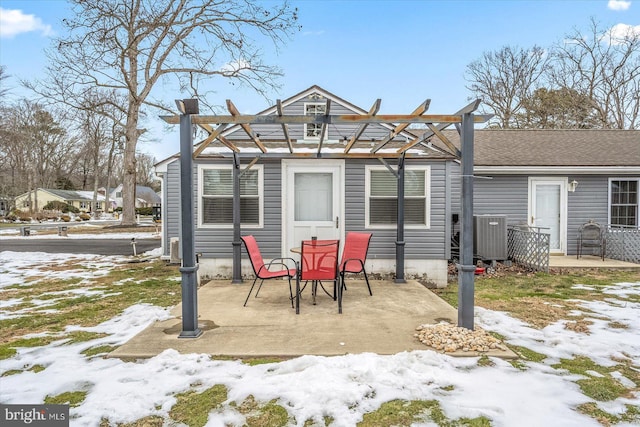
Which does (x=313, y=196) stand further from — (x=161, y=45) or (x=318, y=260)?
(x=161, y=45)

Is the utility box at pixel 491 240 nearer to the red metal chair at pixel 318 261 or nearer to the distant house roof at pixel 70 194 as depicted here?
the red metal chair at pixel 318 261

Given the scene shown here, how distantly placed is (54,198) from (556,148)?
48.6 m

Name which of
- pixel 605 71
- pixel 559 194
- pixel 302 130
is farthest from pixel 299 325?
pixel 605 71

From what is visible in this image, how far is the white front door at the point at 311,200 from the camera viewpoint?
6738 millimetres

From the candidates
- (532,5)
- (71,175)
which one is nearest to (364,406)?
(532,5)

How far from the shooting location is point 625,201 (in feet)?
31.1

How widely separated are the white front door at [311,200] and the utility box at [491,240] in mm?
3499

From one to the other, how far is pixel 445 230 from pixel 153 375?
541 cm

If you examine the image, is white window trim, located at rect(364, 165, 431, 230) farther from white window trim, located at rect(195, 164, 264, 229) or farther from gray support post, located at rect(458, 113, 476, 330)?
gray support post, located at rect(458, 113, 476, 330)

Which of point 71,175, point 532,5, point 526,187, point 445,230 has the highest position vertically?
point 532,5

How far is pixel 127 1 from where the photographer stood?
15.6 meters

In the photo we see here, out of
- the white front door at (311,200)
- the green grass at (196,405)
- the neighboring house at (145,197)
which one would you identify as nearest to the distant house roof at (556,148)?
the white front door at (311,200)

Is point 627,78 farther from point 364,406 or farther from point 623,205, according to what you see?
point 364,406

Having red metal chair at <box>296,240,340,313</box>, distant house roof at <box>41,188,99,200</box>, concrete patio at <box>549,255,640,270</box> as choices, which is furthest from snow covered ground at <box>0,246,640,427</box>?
distant house roof at <box>41,188,99,200</box>
